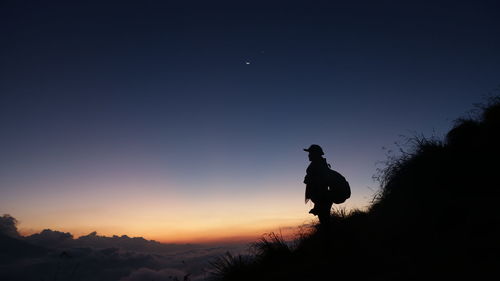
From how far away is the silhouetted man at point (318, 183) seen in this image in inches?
303

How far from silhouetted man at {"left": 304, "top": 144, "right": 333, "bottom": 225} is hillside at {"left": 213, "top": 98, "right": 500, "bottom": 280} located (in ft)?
1.86

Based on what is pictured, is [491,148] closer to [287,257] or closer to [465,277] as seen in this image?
[465,277]

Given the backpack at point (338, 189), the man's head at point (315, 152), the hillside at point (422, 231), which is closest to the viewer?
the hillside at point (422, 231)

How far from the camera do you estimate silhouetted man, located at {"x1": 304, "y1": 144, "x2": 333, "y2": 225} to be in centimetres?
770

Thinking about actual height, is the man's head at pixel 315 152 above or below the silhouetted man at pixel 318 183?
above

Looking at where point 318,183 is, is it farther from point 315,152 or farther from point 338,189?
point 315,152

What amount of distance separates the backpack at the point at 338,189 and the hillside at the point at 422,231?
83cm

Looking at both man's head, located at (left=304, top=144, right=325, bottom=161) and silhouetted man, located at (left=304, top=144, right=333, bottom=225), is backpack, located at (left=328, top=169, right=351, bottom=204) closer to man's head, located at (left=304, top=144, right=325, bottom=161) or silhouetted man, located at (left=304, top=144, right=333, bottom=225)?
silhouetted man, located at (left=304, top=144, right=333, bottom=225)

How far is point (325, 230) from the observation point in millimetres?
7742

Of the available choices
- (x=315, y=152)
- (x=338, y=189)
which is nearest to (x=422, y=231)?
(x=338, y=189)

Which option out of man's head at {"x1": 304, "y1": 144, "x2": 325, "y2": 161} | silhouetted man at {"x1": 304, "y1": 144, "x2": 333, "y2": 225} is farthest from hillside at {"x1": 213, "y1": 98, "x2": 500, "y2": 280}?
man's head at {"x1": 304, "y1": 144, "x2": 325, "y2": 161}

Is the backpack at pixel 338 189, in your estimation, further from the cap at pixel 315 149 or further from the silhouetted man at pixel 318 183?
the cap at pixel 315 149

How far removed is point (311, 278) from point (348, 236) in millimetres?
2192

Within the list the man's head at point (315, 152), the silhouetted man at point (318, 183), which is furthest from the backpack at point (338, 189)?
the man's head at point (315, 152)
